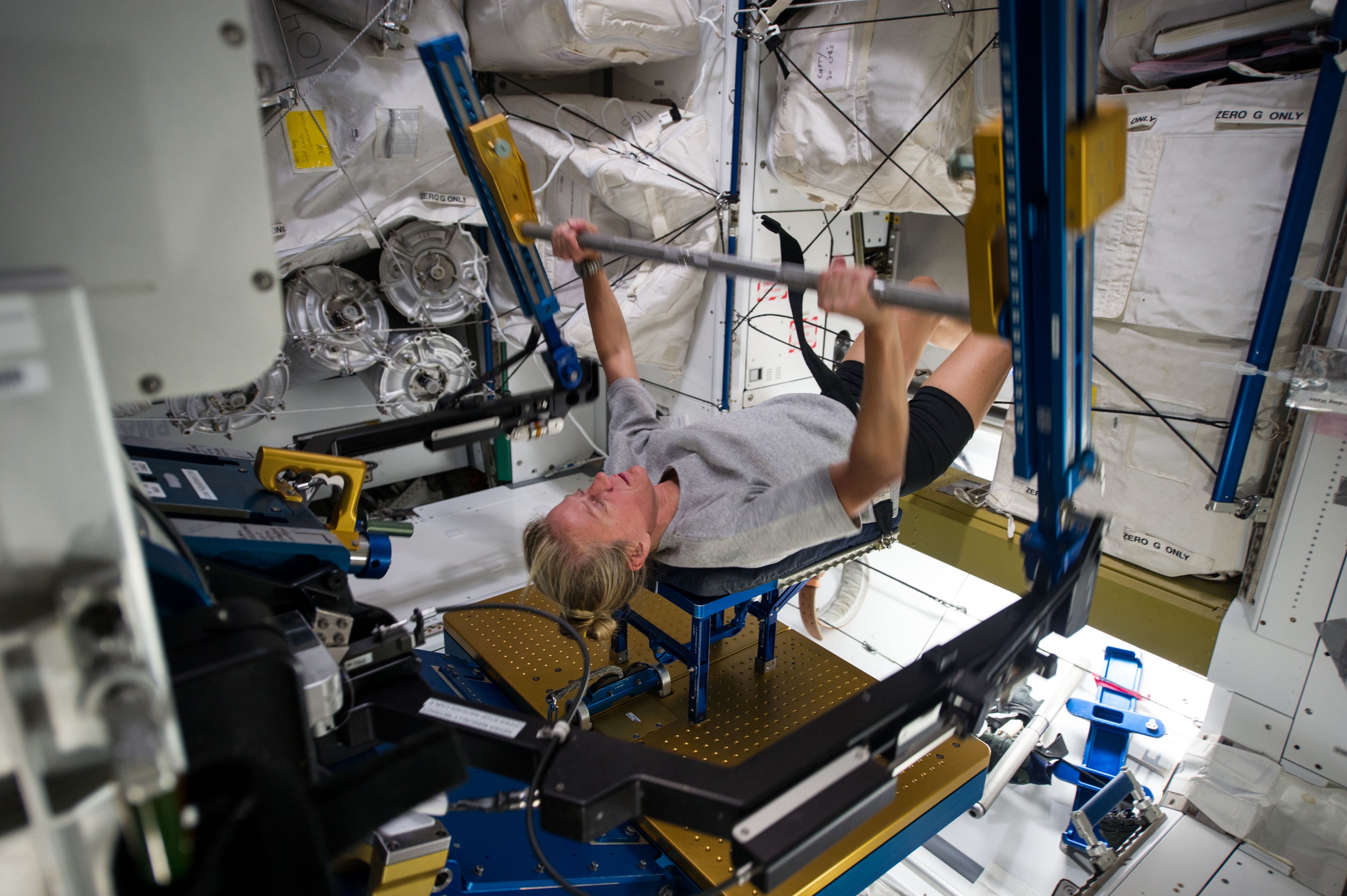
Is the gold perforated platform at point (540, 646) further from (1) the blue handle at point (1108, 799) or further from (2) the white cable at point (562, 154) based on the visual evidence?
(2) the white cable at point (562, 154)

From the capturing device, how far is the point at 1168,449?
238 cm

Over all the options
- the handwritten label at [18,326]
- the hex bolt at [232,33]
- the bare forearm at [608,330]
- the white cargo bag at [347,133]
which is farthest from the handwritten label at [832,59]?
the handwritten label at [18,326]

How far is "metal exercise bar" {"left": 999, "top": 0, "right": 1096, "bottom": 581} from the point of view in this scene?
0.91 metres

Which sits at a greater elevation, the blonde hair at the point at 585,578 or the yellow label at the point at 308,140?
the yellow label at the point at 308,140

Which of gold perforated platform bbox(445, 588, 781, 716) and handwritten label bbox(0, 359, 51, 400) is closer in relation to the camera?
handwritten label bbox(0, 359, 51, 400)

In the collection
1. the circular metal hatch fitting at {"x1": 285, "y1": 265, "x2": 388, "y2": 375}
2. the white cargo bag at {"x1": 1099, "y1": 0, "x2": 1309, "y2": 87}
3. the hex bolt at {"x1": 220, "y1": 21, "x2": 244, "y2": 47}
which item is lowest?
the circular metal hatch fitting at {"x1": 285, "y1": 265, "x2": 388, "y2": 375}

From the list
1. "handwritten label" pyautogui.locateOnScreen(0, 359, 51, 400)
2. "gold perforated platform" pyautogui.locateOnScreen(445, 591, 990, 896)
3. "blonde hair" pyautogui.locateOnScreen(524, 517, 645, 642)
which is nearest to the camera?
"handwritten label" pyautogui.locateOnScreen(0, 359, 51, 400)

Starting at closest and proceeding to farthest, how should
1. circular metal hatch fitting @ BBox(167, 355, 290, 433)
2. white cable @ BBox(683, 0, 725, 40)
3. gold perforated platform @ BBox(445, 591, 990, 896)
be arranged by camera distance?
gold perforated platform @ BBox(445, 591, 990, 896), circular metal hatch fitting @ BBox(167, 355, 290, 433), white cable @ BBox(683, 0, 725, 40)

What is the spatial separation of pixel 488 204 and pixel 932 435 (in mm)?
1409

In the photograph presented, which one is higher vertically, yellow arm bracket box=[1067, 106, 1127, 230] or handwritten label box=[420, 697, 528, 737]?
yellow arm bracket box=[1067, 106, 1127, 230]

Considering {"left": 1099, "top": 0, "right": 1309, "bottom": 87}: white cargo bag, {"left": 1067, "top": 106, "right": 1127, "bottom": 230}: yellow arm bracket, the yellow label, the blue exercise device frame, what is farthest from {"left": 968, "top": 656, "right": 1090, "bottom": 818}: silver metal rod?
the yellow label

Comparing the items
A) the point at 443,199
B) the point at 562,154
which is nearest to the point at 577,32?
the point at 562,154

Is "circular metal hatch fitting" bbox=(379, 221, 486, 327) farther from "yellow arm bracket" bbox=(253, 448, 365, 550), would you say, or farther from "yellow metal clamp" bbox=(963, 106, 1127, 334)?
"yellow metal clamp" bbox=(963, 106, 1127, 334)

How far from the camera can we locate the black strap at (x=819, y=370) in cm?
181
